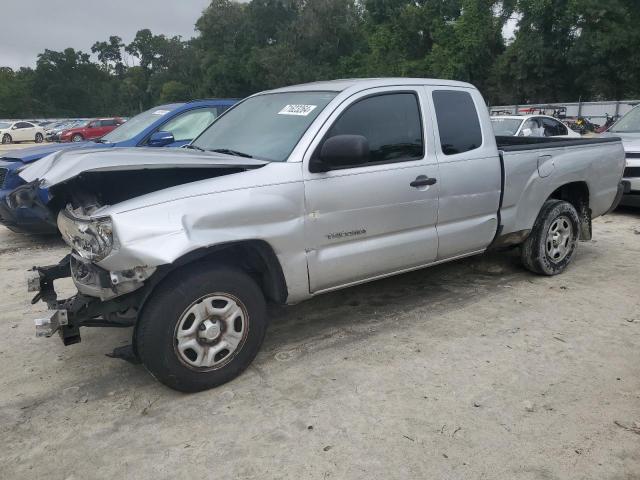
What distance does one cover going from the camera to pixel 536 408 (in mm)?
3203

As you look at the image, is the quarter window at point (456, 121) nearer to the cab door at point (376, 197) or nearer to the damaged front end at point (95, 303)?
the cab door at point (376, 197)

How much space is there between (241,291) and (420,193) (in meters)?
1.62

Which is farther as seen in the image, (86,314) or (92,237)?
(86,314)

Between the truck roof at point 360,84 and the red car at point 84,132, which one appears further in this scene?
the red car at point 84,132

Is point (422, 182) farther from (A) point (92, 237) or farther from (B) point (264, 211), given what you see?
(A) point (92, 237)

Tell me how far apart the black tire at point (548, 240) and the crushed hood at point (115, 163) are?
121 inches

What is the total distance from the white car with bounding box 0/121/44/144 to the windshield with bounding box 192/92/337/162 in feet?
116

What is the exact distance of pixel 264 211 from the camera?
3434 millimetres

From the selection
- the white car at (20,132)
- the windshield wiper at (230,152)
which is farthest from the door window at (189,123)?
the white car at (20,132)

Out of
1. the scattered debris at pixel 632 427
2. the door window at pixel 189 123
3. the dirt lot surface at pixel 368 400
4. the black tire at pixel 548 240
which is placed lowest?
→ the scattered debris at pixel 632 427

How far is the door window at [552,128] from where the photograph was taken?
501 inches

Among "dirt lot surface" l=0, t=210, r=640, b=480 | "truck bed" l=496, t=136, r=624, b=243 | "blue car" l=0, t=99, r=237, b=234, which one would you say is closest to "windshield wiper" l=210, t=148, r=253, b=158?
"dirt lot surface" l=0, t=210, r=640, b=480

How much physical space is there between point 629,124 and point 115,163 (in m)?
9.05

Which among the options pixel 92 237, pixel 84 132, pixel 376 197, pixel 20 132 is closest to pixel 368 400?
pixel 376 197
